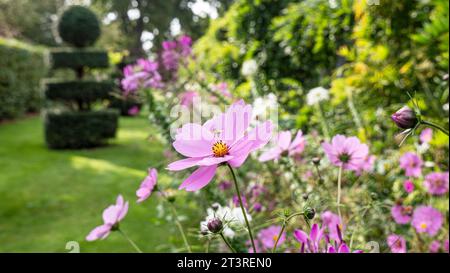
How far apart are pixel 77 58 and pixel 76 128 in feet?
4.09

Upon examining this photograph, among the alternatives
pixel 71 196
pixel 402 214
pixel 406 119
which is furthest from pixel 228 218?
pixel 71 196

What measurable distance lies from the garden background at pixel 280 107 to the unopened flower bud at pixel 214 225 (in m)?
0.19

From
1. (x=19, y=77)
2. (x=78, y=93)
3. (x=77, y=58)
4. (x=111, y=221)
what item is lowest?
(x=111, y=221)

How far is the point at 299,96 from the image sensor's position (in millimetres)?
3479

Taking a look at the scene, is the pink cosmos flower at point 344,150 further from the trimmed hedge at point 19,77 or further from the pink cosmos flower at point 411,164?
the trimmed hedge at point 19,77

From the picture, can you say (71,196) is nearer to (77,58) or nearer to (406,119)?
(77,58)

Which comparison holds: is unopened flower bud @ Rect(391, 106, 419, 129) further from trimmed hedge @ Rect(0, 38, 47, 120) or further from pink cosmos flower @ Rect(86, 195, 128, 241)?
trimmed hedge @ Rect(0, 38, 47, 120)

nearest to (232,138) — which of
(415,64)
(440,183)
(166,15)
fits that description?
(440,183)

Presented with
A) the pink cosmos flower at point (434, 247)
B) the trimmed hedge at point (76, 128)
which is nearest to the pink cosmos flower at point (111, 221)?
the pink cosmos flower at point (434, 247)

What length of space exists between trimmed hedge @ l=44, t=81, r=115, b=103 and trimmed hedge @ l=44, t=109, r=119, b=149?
0.28m

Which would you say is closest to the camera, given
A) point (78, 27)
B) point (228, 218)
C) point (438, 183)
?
point (228, 218)

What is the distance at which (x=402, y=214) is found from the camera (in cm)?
114
